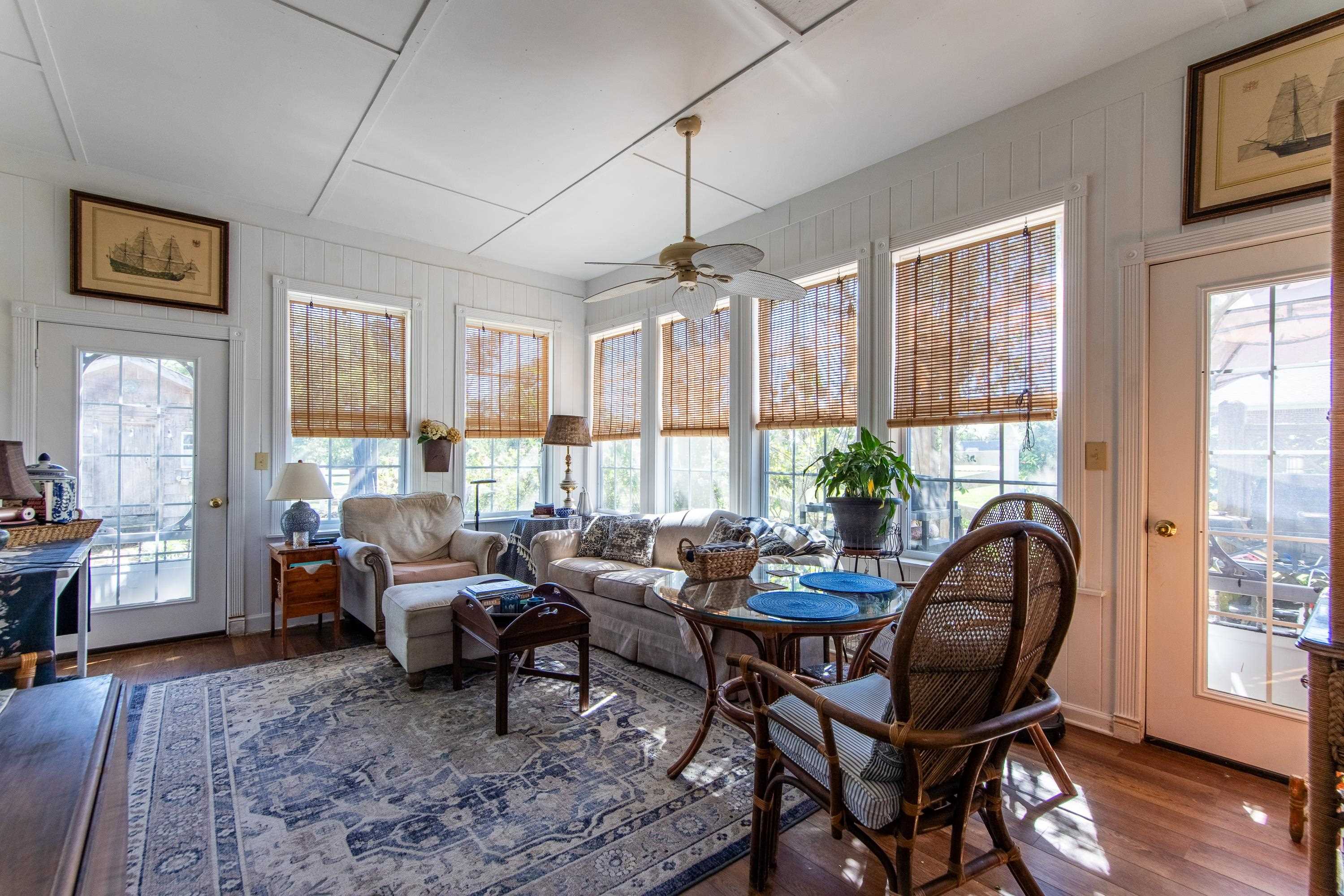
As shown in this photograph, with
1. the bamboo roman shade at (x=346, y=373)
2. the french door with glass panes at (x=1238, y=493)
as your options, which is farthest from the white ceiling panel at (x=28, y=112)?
the french door with glass panes at (x=1238, y=493)

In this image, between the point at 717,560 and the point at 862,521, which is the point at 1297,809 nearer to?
the point at 862,521

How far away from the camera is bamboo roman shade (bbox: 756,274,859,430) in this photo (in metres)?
3.74

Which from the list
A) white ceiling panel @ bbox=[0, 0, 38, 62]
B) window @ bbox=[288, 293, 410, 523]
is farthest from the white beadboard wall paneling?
white ceiling panel @ bbox=[0, 0, 38, 62]

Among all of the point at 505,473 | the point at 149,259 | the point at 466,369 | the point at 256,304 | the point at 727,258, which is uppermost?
the point at 149,259

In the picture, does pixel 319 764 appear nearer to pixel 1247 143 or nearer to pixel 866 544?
pixel 866 544

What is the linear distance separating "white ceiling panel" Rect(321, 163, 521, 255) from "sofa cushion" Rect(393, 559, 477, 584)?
99.0 inches

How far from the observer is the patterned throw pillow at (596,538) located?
14.1ft

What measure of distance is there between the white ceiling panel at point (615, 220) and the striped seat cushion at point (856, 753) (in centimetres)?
307

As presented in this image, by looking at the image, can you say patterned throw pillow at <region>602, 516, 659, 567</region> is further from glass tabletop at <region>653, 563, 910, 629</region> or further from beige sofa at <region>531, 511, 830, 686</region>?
glass tabletop at <region>653, 563, 910, 629</region>

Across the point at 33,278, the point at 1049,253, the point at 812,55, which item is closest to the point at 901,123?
the point at 812,55

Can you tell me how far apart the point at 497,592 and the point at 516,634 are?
0.35 metres

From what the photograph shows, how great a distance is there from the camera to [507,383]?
548cm

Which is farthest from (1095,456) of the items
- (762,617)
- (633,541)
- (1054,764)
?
(633,541)

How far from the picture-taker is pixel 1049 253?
2945 millimetres
